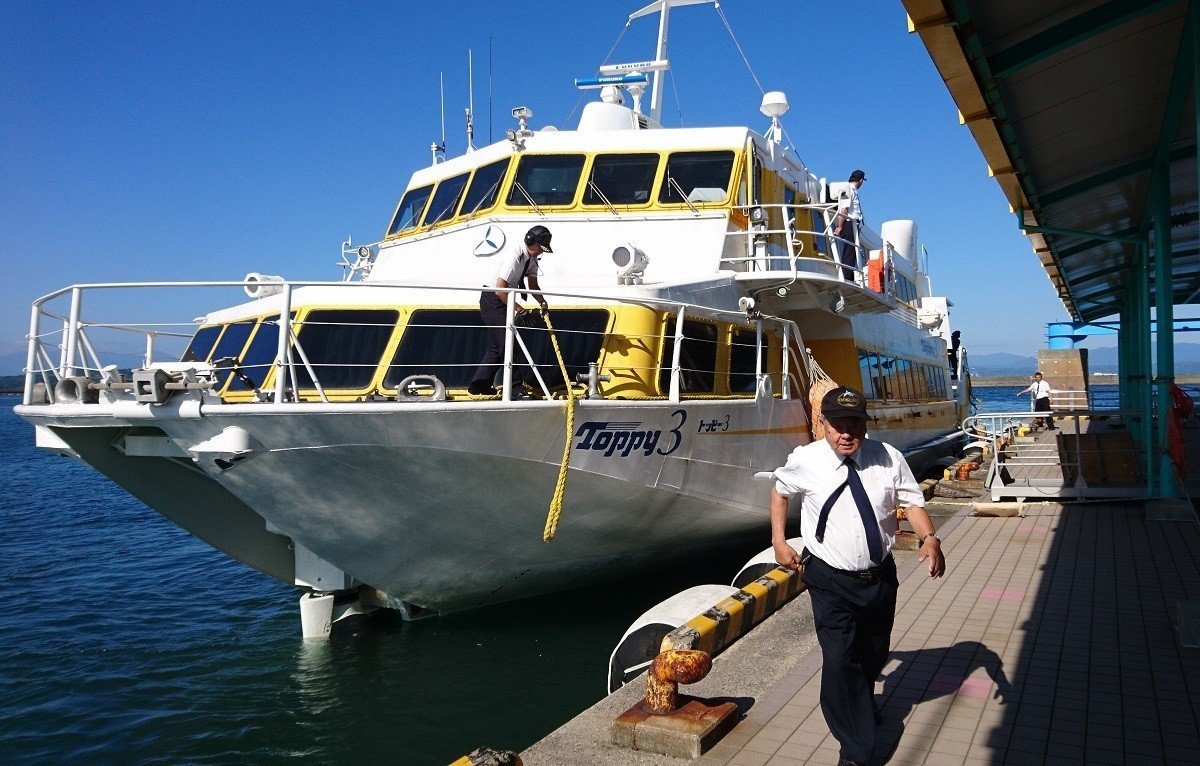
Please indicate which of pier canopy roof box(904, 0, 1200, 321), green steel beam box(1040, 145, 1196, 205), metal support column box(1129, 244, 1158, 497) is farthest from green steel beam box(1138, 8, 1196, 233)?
metal support column box(1129, 244, 1158, 497)

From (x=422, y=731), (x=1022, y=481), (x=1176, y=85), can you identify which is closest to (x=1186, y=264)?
(x=1022, y=481)

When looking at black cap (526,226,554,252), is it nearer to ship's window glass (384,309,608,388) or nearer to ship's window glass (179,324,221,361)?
ship's window glass (384,309,608,388)

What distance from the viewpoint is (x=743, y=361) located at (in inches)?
368

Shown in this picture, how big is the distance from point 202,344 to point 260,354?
1481 mm

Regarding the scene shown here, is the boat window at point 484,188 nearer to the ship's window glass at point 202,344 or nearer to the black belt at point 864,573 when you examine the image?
the ship's window glass at point 202,344

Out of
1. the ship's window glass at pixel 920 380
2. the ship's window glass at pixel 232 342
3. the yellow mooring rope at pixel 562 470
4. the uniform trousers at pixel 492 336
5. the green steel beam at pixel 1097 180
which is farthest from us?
the ship's window glass at pixel 920 380

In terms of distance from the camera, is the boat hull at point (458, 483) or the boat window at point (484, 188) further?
the boat window at point (484, 188)

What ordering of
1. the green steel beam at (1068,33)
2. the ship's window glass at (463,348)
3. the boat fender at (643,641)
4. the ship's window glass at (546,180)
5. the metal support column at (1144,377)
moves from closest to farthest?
the green steel beam at (1068,33)
the boat fender at (643,641)
the ship's window glass at (463,348)
the ship's window glass at (546,180)
the metal support column at (1144,377)

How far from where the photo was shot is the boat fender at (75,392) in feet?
22.0

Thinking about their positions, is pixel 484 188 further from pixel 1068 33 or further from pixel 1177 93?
pixel 1177 93

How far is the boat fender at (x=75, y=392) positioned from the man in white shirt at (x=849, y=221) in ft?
25.4

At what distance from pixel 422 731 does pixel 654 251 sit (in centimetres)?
560

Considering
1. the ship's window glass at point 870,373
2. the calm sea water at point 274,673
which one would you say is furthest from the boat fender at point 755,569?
the ship's window glass at point 870,373

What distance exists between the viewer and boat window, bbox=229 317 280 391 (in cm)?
790
